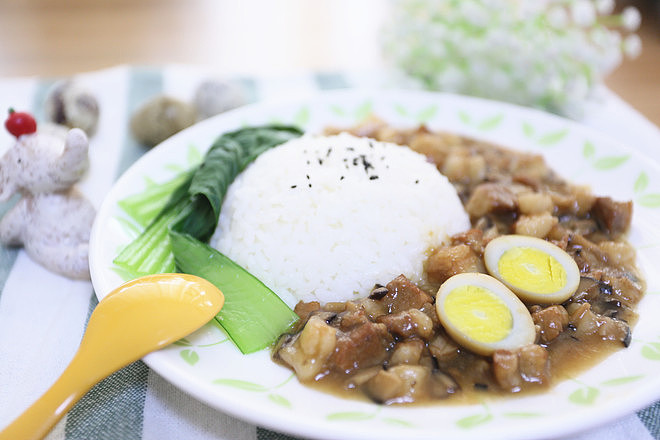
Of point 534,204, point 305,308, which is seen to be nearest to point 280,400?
point 305,308

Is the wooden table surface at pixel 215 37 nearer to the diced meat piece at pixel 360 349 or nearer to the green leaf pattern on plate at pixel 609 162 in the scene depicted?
the green leaf pattern on plate at pixel 609 162

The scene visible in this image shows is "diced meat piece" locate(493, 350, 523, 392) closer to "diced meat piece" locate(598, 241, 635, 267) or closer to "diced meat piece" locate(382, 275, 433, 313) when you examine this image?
"diced meat piece" locate(382, 275, 433, 313)

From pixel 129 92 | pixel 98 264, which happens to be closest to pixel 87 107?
pixel 129 92

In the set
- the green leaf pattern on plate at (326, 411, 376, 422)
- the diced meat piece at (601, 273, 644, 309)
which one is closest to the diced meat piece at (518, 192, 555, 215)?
the diced meat piece at (601, 273, 644, 309)

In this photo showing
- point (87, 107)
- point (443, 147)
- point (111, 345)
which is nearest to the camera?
point (111, 345)

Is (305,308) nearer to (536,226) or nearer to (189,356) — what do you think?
→ (189,356)

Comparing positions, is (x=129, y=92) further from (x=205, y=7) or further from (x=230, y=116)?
(x=205, y=7)

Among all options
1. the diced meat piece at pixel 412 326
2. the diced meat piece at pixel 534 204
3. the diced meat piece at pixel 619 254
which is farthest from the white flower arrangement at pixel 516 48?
the diced meat piece at pixel 412 326

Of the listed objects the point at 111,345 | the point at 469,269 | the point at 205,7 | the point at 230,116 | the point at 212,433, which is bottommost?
the point at 212,433
